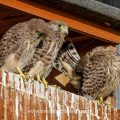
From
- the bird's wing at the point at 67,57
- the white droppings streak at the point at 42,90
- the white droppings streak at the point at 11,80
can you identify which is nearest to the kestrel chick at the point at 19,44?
the white droppings streak at the point at 42,90

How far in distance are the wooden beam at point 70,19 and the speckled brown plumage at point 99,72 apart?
28 cm

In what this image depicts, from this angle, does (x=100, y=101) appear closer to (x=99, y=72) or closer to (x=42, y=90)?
(x=99, y=72)

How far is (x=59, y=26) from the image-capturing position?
36.2ft

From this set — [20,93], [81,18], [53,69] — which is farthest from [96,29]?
[20,93]

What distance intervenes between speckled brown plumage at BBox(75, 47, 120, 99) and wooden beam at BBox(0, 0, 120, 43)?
276mm

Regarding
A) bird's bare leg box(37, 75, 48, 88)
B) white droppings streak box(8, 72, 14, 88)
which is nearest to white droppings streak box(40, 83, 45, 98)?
bird's bare leg box(37, 75, 48, 88)

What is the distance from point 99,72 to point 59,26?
93cm

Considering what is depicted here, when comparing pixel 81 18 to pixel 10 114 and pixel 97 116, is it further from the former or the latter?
pixel 10 114

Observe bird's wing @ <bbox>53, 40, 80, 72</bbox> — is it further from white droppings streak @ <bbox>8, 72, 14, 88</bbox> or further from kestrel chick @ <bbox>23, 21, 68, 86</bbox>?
white droppings streak @ <bbox>8, 72, 14, 88</bbox>

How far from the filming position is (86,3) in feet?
33.9

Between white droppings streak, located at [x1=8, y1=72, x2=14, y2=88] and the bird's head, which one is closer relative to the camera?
white droppings streak, located at [x1=8, y1=72, x2=14, y2=88]

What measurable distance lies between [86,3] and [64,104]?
1218 mm

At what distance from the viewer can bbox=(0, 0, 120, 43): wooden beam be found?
10.3 metres

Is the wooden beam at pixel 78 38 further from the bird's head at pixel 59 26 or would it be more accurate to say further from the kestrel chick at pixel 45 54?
the kestrel chick at pixel 45 54
